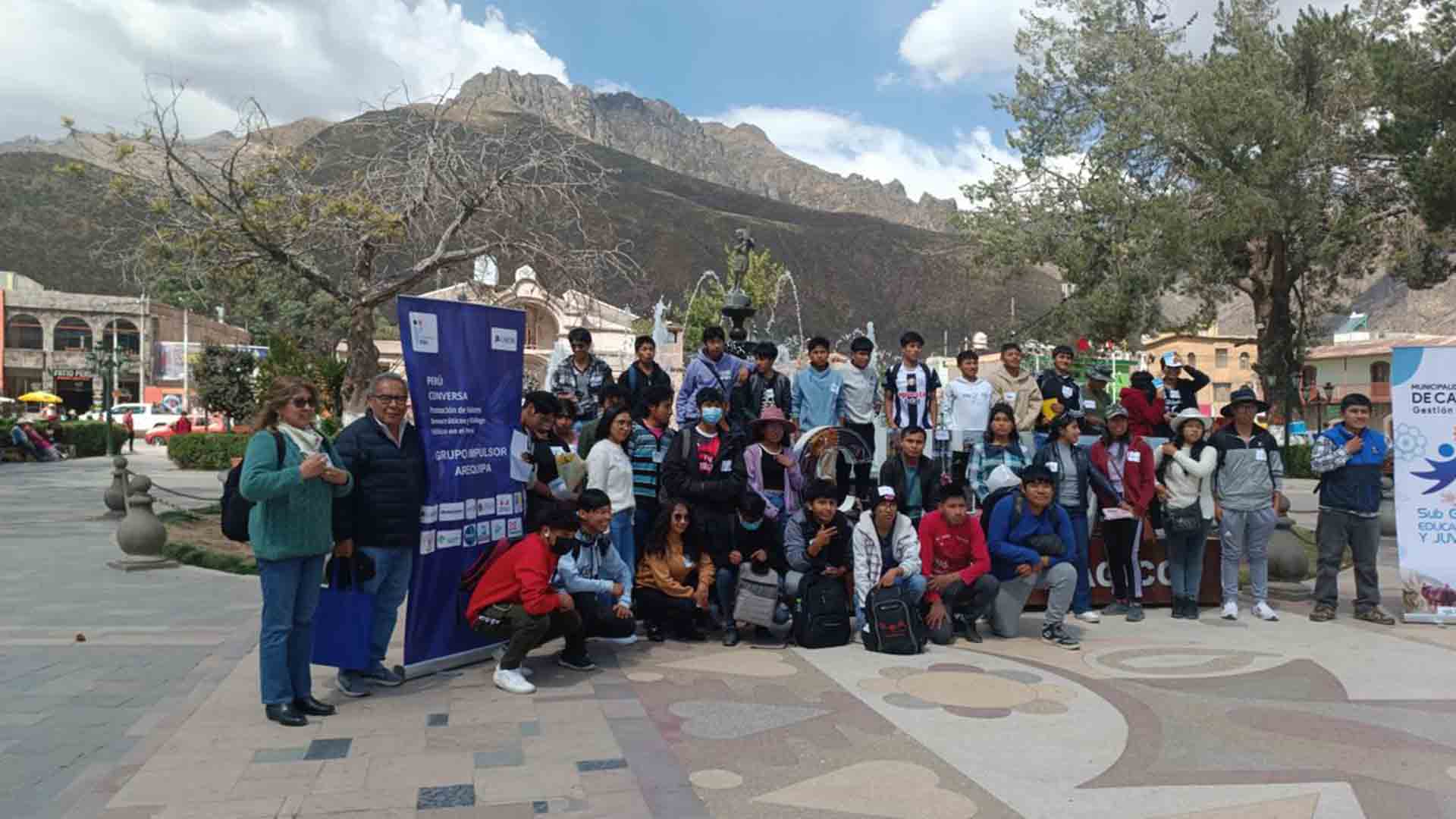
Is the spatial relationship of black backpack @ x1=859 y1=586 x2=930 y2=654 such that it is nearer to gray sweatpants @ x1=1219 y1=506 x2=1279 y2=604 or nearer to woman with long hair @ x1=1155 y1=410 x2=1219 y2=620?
woman with long hair @ x1=1155 y1=410 x2=1219 y2=620

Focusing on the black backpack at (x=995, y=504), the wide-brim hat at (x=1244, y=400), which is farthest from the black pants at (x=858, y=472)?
the wide-brim hat at (x=1244, y=400)

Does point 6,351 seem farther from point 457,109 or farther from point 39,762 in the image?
point 39,762

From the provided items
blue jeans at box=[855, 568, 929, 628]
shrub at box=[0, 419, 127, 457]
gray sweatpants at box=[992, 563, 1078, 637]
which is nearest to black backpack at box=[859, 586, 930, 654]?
blue jeans at box=[855, 568, 929, 628]

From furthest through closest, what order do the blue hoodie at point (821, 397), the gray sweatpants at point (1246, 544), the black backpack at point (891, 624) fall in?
the blue hoodie at point (821, 397)
the gray sweatpants at point (1246, 544)
the black backpack at point (891, 624)

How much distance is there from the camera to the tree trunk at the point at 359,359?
13445 millimetres

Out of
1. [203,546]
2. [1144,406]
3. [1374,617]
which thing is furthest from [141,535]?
[1374,617]

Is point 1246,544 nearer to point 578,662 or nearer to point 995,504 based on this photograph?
point 995,504

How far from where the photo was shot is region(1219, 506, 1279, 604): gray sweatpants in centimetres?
797

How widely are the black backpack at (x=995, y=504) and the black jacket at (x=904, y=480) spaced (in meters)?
0.39

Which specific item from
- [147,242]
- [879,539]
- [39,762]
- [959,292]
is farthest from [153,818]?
[959,292]

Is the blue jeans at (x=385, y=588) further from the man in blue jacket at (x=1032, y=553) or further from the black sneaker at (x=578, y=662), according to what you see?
the man in blue jacket at (x=1032, y=553)

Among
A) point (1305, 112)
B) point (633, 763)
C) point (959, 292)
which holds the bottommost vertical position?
point (633, 763)

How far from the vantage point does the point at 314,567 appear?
526cm

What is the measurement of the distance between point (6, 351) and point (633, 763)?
70.1 m
